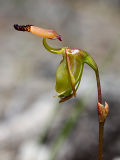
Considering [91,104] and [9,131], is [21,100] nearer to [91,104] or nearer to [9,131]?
[9,131]

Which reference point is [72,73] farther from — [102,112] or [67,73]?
[102,112]

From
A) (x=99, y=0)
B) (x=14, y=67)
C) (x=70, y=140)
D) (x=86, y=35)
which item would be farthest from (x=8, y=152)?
(x=99, y=0)

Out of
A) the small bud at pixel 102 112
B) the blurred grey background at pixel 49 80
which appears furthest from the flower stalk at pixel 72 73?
the blurred grey background at pixel 49 80

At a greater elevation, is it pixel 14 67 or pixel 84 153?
pixel 14 67

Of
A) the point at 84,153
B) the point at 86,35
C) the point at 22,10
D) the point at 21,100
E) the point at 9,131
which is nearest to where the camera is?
the point at 84,153

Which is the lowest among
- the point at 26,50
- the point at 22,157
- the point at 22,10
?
the point at 22,157

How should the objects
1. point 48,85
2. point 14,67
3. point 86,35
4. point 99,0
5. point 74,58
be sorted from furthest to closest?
point 99,0 → point 86,35 → point 14,67 → point 48,85 → point 74,58

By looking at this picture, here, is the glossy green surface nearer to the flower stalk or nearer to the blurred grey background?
the flower stalk

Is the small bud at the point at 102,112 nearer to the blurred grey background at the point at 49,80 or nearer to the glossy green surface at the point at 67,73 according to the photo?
the glossy green surface at the point at 67,73

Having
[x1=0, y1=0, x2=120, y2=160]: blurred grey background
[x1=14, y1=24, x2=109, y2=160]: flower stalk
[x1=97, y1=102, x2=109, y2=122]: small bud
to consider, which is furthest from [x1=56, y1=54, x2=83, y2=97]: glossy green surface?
[x1=0, y1=0, x2=120, y2=160]: blurred grey background
